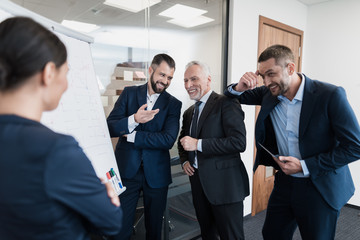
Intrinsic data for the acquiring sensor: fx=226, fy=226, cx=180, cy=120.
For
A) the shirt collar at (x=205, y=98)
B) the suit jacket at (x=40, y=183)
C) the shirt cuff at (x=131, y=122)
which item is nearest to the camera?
the suit jacket at (x=40, y=183)

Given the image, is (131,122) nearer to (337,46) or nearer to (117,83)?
(117,83)

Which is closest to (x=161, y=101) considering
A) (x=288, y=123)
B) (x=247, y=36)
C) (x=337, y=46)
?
(x=288, y=123)

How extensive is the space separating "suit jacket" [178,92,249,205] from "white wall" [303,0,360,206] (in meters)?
2.63

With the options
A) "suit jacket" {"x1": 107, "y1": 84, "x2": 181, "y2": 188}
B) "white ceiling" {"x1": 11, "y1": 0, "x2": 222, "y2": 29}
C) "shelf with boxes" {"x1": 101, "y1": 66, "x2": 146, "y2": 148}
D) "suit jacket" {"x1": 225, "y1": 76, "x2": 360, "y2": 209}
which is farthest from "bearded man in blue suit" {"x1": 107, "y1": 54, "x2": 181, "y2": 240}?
"suit jacket" {"x1": 225, "y1": 76, "x2": 360, "y2": 209}

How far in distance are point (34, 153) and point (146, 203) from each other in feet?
4.52

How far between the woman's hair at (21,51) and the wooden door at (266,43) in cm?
278

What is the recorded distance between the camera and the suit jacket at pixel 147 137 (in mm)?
1644

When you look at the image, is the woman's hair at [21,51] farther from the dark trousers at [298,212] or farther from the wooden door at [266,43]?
the wooden door at [266,43]

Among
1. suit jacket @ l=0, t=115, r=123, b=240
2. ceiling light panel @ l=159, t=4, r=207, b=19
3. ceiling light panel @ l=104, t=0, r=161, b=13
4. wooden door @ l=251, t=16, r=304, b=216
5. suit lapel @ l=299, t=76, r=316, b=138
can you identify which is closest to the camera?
A: suit jacket @ l=0, t=115, r=123, b=240

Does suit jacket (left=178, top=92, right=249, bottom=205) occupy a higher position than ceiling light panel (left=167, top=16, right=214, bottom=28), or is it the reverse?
ceiling light panel (left=167, top=16, right=214, bottom=28)

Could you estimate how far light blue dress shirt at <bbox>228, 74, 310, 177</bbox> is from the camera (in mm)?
1497

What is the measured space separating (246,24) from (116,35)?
5.29ft

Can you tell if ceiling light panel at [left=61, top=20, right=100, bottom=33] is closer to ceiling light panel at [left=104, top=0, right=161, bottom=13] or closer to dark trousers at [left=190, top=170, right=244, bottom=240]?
ceiling light panel at [left=104, top=0, right=161, bottom=13]

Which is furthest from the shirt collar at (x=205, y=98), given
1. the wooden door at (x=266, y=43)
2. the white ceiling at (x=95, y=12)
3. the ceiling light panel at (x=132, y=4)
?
the wooden door at (x=266, y=43)
